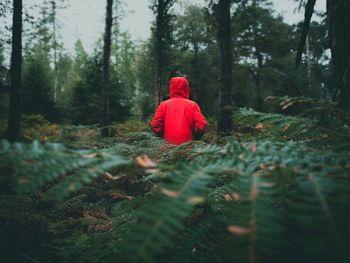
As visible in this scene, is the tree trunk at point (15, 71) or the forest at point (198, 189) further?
the tree trunk at point (15, 71)

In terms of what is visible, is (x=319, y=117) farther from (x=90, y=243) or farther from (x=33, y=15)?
(x=33, y=15)

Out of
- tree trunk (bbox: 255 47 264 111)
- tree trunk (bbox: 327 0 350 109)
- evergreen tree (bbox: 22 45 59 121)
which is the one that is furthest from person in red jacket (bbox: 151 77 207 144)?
tree trunk (bbox: 255 47 264 111)

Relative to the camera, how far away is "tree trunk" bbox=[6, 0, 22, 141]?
8836 mm

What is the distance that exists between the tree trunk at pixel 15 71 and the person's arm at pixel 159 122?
22.8ft

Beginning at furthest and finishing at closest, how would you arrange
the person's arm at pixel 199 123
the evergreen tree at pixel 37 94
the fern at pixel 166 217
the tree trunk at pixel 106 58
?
the evergreen tree at pixel 37 94 < the tree trunk at pixel 106 58 < the person's arm at pixel 199 123 < the fern at pixel 166 217

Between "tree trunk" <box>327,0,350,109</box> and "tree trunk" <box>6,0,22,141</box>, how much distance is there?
9.22m

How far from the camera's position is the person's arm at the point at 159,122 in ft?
13.5

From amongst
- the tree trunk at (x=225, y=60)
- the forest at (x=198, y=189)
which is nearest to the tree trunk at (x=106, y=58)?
the forest at (x=198, y=189)

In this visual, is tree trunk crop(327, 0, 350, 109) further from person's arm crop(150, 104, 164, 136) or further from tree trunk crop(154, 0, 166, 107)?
tree trunk crop(154, 0, 166, 107)

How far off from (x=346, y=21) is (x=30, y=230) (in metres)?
3.67

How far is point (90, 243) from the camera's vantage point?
5.42ft

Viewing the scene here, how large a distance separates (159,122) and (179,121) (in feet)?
1.06

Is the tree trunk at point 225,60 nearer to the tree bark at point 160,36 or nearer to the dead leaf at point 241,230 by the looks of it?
the tree bark at point 160,36

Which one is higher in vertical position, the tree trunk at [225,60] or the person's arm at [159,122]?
the tree trunk at [225,60]
